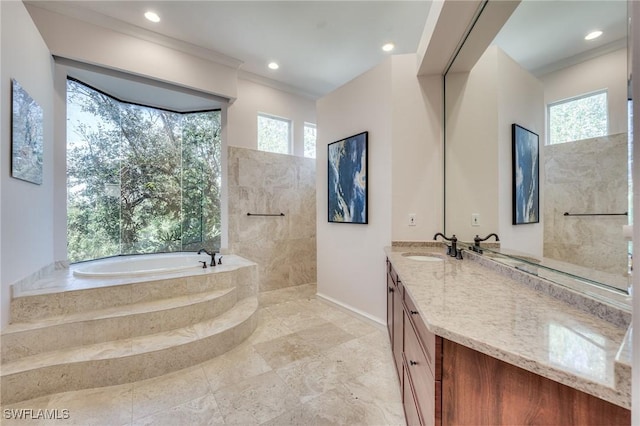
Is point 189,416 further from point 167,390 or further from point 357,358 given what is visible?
point 357,358

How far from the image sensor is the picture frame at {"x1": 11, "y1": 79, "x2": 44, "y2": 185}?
6.39 ft

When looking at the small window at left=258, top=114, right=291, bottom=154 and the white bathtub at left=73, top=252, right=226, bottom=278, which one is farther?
the small window at left=258, top=114, right=291, bottom=154

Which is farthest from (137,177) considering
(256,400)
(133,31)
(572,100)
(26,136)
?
(572,100)

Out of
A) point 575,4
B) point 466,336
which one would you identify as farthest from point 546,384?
point 575,4

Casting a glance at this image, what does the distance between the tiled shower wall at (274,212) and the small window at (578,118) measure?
3359 mm

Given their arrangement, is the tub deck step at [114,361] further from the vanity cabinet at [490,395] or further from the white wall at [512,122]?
the white wall at [512,122]

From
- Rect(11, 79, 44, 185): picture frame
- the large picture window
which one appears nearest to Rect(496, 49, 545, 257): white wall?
the large picture window

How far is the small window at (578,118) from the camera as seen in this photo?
984 millimetres

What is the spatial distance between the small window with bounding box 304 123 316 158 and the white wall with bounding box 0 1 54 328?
3.15 m

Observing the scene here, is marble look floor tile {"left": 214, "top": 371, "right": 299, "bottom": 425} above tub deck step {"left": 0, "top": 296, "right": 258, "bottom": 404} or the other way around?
the other way around

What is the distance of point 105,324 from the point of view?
1.97m

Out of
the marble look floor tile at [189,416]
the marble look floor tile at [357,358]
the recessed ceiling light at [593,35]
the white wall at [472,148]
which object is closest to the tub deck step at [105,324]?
the marble look floor tile at [189,416]

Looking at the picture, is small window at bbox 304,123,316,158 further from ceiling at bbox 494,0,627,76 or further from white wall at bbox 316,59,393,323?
ceiling at bbox 494,0,627,76

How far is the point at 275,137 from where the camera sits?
416 centimetres
